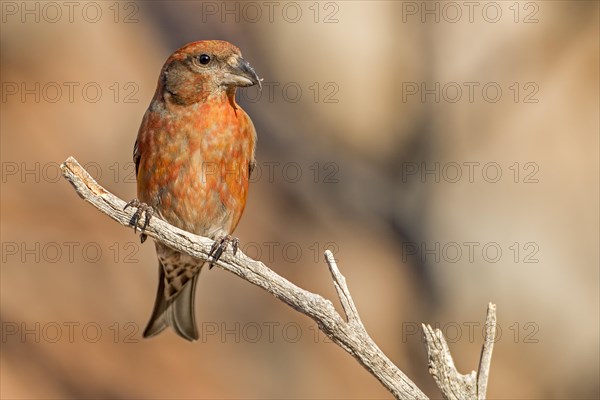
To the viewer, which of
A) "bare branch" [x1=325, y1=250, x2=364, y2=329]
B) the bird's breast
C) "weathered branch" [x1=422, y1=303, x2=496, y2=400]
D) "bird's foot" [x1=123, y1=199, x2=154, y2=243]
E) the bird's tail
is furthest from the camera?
the bird's tail

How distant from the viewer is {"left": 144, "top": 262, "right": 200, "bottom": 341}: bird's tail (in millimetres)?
5328

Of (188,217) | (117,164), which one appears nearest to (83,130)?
(117,164)

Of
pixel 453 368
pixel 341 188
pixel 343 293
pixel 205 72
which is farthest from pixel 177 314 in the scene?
pixel 341 188

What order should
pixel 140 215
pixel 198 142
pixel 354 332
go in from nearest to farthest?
pixel 354 332 → pixel 140 215 → pixel 198 142

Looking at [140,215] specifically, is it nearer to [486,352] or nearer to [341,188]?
[486,352]

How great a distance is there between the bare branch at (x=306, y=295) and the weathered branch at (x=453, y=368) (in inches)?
4.4

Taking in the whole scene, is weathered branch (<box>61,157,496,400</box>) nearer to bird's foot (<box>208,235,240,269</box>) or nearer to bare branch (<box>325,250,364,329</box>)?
bare branch (<box>325,250,364,329</box>)

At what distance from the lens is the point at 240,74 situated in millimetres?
4430

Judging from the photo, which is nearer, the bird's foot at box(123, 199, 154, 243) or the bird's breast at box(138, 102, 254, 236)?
the bird's foot at box(123, 199, 154, 243)

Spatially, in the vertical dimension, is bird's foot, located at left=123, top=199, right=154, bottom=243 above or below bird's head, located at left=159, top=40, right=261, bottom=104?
below

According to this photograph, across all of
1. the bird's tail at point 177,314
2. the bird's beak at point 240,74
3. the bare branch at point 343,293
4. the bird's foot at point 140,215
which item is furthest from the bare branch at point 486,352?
the bird's tail at point 177,314

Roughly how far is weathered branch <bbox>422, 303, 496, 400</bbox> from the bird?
1.67 metres

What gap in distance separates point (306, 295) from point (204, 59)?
1.49 m

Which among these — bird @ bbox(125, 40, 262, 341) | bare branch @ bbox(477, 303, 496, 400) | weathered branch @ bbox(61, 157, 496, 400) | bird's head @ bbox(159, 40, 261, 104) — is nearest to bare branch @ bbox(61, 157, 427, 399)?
weathered branch @ bbox(61, 157, 496, 400)
